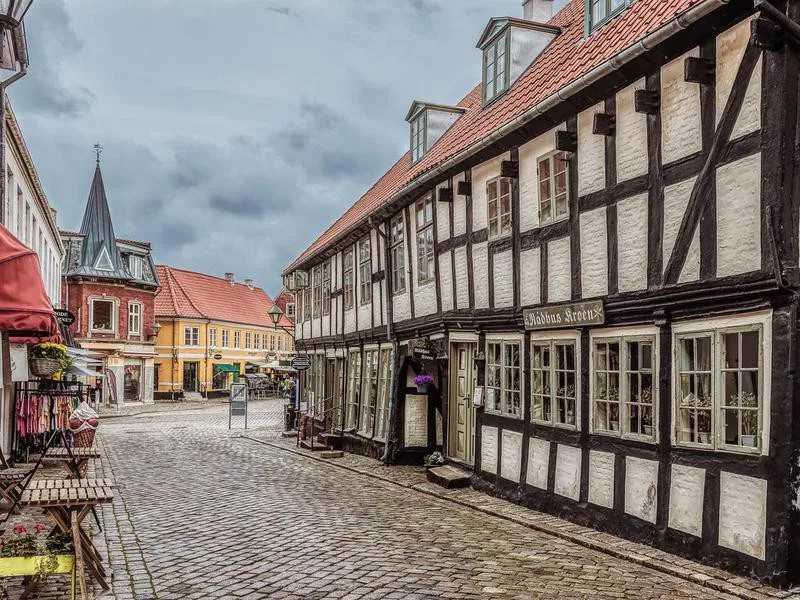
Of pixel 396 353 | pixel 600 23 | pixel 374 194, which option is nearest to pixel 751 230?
pixel 600 23

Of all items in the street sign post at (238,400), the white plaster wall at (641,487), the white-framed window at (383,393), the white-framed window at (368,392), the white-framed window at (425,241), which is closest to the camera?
the white plaster wall at (641,487)

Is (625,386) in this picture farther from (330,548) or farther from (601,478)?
(330,548)

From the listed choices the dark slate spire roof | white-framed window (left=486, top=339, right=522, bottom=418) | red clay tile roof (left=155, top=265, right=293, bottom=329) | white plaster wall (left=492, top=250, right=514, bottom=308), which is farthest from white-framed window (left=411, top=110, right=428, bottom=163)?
red clay tile roof (left=155, top=265, right=293, bottom=329)

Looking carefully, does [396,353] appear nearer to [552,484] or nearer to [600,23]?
[552,484]

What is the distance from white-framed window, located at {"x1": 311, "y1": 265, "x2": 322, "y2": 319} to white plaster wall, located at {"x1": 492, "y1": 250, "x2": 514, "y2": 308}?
460 inches

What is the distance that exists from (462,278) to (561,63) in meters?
3.74

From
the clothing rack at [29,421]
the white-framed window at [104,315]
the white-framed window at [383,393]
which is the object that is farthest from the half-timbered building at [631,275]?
the white-framed window at [104,315]

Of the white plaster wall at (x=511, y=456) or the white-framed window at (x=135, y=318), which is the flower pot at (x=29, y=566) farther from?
the white-framed window at (x=135, y=318)

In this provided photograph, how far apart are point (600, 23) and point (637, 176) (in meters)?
3.74

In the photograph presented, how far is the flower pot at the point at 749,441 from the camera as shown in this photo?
7188 mm

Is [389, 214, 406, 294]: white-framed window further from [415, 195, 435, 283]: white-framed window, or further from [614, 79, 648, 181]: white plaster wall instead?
[614, 79, 648, 181]: white plaster wall

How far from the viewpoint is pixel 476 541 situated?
8828 mm

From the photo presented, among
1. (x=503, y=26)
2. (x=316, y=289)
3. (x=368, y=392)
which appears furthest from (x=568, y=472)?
(x=316, y=289)

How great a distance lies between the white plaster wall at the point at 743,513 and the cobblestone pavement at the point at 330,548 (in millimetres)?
571
